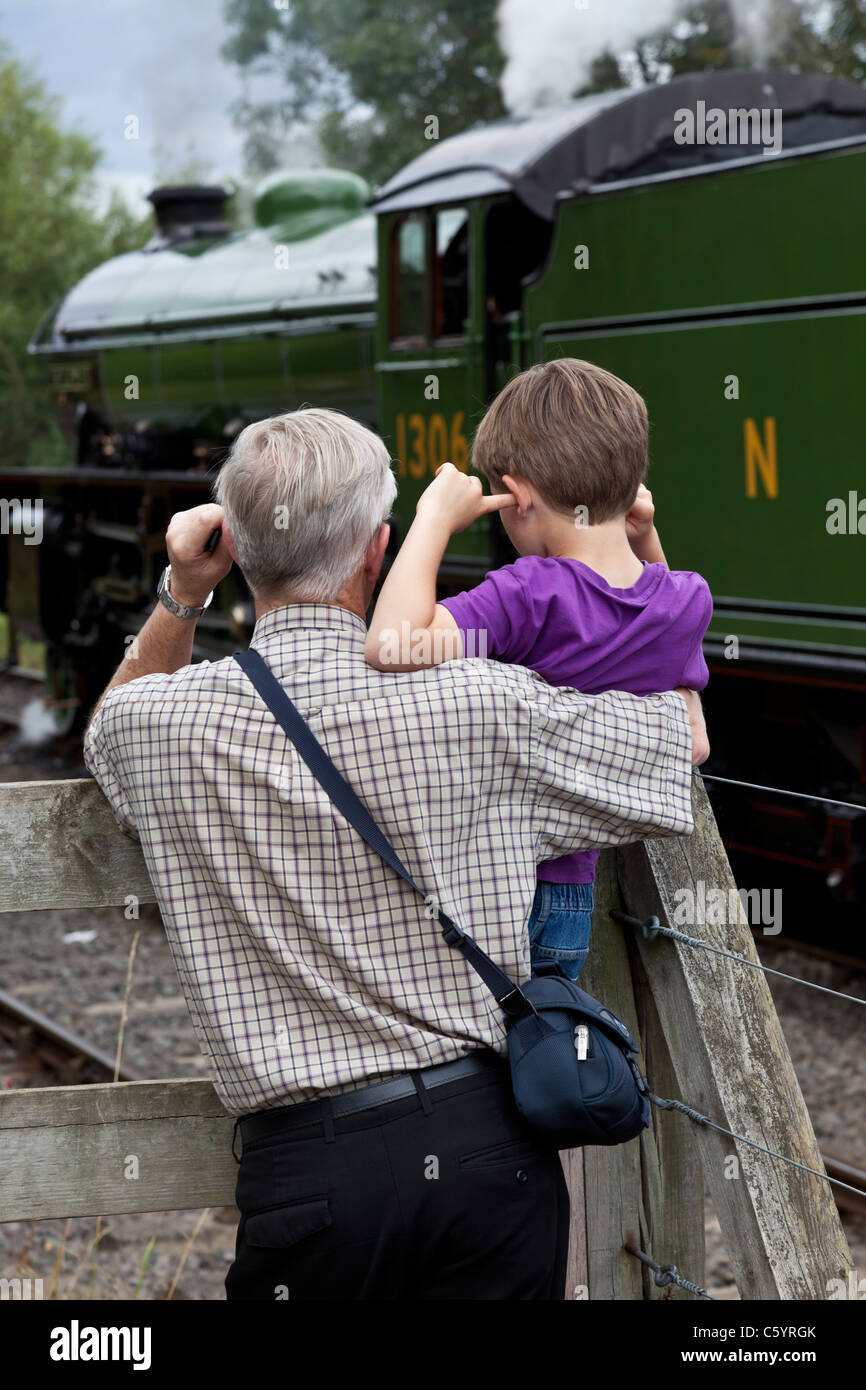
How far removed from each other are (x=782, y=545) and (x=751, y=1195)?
14.0 feet

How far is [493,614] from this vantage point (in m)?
1.86

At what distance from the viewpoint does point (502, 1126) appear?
173 cm

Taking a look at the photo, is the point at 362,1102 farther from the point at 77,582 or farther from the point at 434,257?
the point at 77,582

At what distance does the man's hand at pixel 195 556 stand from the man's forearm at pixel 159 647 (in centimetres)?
3

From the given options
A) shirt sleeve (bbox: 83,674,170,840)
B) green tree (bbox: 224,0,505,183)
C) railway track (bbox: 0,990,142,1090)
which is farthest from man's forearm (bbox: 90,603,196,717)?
green tree (bbox: 224,0,505,183)

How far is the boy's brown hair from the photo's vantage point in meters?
1.83

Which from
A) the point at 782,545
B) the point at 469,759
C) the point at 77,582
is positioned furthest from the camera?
the point at 77,582

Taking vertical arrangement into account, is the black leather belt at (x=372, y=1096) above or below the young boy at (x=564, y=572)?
below

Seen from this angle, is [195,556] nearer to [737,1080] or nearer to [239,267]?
[737,1080]

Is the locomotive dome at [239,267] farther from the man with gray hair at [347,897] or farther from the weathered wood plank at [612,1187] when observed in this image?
the man with gray hair at [347,897]

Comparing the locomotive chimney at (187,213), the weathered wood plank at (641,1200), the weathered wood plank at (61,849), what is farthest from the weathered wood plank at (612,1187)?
the locomotive chimney at (187,213)

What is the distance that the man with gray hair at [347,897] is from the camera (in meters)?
1.68

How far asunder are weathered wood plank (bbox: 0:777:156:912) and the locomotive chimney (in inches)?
485
